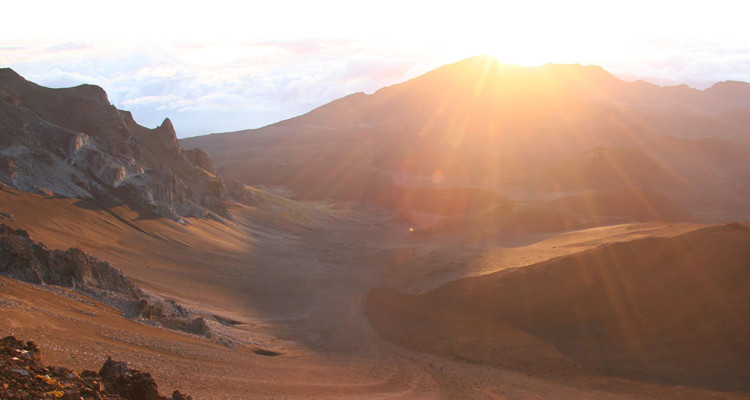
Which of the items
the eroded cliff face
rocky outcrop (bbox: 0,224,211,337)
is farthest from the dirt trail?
the eroded cliff face

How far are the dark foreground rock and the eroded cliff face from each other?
26925 millimetres

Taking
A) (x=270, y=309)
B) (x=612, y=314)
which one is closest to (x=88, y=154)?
(x=270, y=309)

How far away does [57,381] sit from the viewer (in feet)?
27.5

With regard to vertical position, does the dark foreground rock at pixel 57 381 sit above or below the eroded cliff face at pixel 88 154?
below

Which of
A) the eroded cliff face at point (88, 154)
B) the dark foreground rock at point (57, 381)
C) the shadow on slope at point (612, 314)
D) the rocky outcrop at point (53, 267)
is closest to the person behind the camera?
the dark foreground rock at point (57, 381)

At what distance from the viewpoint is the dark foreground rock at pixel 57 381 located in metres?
7.88

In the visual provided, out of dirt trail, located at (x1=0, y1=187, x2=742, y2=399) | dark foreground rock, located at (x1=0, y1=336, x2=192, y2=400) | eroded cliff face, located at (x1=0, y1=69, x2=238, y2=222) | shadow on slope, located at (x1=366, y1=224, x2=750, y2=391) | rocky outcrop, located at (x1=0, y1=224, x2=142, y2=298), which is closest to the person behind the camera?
dark foreground rock, located at (x1=0, y1=336, x2=192, y2=400)

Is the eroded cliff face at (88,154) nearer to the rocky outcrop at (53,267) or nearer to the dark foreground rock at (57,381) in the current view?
the rocky outcrop at (53,267)

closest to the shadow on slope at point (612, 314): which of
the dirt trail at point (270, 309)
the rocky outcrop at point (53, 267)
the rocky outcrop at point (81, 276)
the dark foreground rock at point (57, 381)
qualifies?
the dirt trail at point (270, 309)

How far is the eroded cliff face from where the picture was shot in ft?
112

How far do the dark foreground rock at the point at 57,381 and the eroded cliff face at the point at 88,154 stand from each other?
26925 mm

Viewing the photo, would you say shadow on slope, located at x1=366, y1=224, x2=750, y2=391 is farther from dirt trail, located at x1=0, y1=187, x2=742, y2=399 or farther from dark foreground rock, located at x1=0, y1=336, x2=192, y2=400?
dark foreground rock, located at x1=0, y1=336, x2=192, y2=400

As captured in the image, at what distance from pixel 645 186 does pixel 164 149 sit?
70461mm

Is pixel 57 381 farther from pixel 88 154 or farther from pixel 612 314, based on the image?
pixel 88 154
